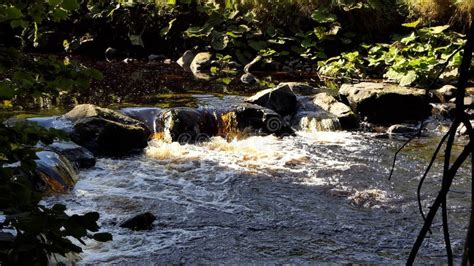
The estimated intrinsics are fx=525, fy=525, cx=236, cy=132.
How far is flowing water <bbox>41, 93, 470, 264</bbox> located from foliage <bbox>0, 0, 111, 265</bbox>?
2892mm

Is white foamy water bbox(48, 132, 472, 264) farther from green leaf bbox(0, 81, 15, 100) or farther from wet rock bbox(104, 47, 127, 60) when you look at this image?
wet rock bbox(104, 47, 127, 60)

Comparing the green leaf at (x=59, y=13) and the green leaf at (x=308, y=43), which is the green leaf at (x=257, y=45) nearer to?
the green leaf at (x=308, y=43)

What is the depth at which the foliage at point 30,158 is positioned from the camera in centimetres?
93

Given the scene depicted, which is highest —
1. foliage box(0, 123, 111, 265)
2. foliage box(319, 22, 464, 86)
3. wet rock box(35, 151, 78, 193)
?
foliage box(319, 22, 464, 86)

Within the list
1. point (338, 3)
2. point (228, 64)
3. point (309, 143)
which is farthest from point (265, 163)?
point (338, 3)

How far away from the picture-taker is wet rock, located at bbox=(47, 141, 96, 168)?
6526 mm

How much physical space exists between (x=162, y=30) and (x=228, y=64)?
10.5ft

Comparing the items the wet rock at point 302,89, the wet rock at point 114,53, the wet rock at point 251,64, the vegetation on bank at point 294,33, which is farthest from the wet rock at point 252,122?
the wet rock at point 114,53

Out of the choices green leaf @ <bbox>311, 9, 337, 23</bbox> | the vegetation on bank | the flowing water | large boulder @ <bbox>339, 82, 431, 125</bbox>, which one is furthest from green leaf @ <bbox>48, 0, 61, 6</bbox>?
green leaf @ <bbox>311, 9, 337, 23</bbox>

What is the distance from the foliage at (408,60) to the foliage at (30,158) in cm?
1023

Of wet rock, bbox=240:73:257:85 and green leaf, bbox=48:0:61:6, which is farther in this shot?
wet rock, bbox=240:73:257:85

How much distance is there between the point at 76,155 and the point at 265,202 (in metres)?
2.67

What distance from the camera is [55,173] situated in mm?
5629

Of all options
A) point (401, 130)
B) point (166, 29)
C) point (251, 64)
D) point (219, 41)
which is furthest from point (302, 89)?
→ point (166, 29)
